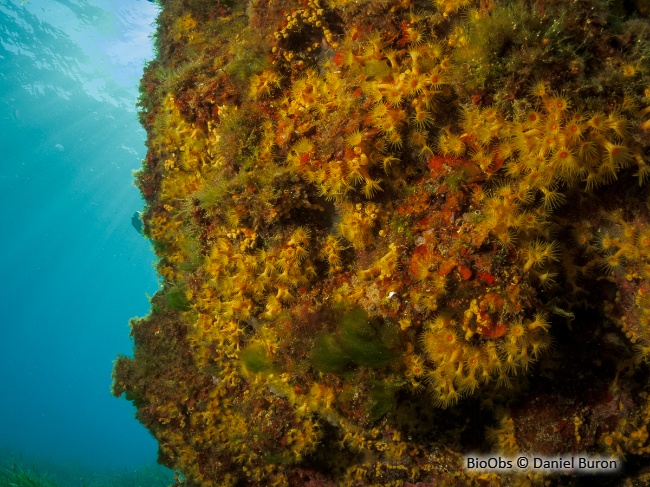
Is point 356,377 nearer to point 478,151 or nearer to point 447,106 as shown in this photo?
point 478,151

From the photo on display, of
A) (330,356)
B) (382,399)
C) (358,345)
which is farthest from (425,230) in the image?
(382,399)

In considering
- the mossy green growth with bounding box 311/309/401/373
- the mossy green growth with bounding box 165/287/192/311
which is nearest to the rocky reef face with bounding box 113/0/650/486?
the mossy green growth with bounding box 311/309/401/373

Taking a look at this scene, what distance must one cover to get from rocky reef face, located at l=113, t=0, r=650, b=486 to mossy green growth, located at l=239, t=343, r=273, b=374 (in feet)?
0.11

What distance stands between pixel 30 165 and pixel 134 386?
241 feet

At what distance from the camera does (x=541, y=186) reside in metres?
3.70

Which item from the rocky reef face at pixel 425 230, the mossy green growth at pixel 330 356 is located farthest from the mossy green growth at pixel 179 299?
the mossy green growth at pixel 330 356

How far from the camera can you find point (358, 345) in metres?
4.11

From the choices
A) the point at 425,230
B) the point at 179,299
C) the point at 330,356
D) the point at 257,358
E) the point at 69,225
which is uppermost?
the point at 69,225

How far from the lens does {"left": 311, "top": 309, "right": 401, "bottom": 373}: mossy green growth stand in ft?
13.4

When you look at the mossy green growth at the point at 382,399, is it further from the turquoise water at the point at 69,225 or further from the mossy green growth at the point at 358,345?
the turquoise water at the point at 69,225

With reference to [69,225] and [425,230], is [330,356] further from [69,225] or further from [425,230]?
[69,225]

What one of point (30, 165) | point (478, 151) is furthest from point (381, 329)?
point (30, 165)

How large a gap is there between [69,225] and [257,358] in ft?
332

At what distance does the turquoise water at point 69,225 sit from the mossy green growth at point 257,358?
35.4 meters
